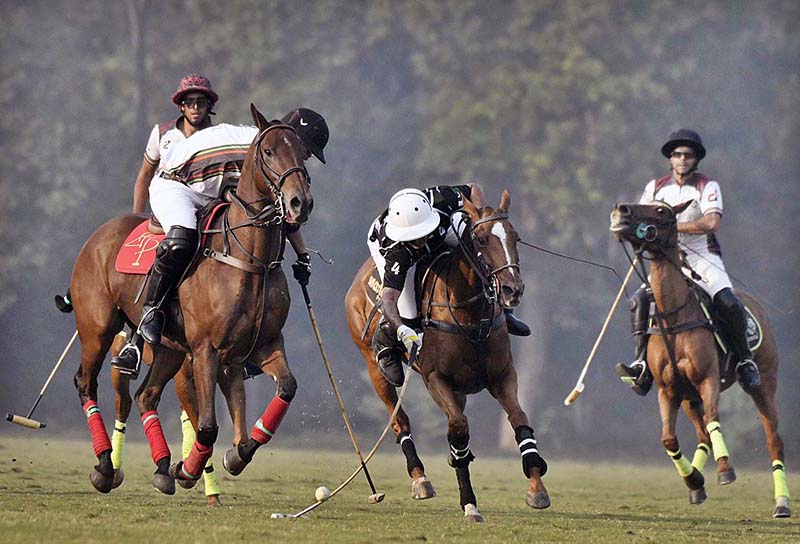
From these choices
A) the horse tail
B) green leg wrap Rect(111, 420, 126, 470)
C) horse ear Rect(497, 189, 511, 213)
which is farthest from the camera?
the horse tail

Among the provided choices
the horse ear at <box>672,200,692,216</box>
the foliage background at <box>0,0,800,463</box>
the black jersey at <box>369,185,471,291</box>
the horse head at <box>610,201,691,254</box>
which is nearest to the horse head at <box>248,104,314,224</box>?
the black jersey at <box>369,185,471,291</box>

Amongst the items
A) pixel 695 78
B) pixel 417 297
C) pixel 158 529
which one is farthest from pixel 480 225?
pixel 695 78

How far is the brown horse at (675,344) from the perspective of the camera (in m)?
12.8

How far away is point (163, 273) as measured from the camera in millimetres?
10352

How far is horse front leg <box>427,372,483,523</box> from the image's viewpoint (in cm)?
1046

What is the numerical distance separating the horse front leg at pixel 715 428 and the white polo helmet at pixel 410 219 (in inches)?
136

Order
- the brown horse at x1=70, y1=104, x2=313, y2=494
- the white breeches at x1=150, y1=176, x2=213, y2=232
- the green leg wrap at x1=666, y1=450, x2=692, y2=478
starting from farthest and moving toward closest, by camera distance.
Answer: the green leg wrap at x1=666, y1=450, x2=692, y2=478 → the white breeches at x1=150, y1=176, x2=213, y2=232 → the brown horse at x1=70, y1=104, x2=313, y2=494

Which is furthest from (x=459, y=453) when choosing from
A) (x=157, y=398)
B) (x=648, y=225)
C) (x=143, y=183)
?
(x=143, y=183)

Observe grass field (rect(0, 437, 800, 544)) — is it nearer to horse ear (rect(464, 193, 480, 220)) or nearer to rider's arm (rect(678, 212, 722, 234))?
horse ear (rect(464, 193, 480, 220))

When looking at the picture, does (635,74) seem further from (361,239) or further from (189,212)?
(189,212)

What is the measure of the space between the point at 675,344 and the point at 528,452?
132 inches

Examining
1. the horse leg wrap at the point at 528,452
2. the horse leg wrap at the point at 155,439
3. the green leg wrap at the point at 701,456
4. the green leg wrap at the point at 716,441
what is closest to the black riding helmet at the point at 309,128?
the horse leg wrap at the point at 528,452

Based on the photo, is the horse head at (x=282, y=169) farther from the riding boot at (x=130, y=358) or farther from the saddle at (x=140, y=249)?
the riding boot at (x=130, y=358)

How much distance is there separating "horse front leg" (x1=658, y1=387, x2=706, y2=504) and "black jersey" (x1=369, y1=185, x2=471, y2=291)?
2995 millimetres
